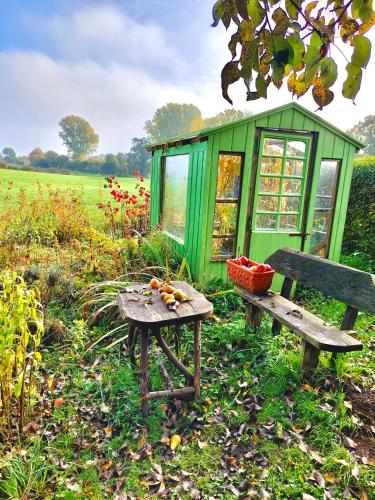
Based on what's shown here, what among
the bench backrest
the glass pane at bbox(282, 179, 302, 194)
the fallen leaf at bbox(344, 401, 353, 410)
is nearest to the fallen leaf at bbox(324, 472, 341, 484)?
the fallen leaf at bbox(344, 401, 353, 410)

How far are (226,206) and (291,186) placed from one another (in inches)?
46.8

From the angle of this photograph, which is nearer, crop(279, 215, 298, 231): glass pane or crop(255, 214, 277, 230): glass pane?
crop(255, 214, 277, 230): glass pane

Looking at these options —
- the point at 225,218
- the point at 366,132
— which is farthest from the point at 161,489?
the point at 366,132

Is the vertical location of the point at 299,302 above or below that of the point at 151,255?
below

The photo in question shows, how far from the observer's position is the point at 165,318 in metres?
2.62

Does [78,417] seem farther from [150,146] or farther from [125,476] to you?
[150,146]

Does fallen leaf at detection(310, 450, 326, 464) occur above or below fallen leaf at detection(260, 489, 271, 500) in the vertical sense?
above

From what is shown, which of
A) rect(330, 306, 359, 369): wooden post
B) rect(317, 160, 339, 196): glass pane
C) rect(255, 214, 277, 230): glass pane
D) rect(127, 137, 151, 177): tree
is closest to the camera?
rect(330, 306, 359, 369): wooden post

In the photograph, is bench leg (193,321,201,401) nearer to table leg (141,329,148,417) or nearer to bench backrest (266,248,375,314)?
table leg (141,329,148,417)

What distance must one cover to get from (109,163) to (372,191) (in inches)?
1326

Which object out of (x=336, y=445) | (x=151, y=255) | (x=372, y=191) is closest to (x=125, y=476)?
(x=336, y=445)

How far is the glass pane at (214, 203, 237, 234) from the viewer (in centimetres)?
508

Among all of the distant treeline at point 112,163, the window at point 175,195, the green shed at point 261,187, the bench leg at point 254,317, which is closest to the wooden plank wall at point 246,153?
the green shed at point 261,187

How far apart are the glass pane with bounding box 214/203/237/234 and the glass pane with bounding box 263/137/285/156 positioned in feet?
3.24
